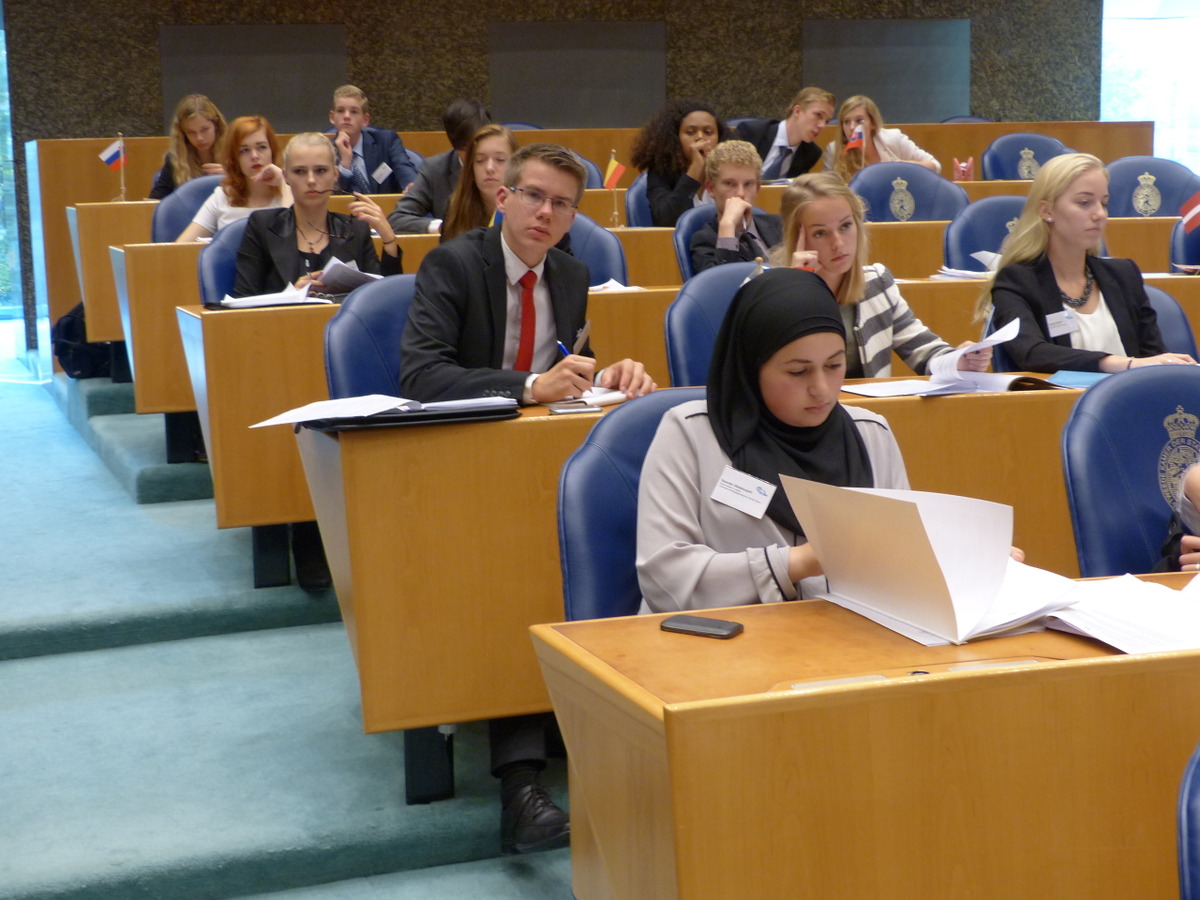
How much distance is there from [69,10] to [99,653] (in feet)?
20.0

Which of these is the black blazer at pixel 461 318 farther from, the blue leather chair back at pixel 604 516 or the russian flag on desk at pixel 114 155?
the russian flag on desk at pixel 114 155

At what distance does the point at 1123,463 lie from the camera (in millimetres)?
2010

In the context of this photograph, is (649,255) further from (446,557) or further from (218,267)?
(446,557)

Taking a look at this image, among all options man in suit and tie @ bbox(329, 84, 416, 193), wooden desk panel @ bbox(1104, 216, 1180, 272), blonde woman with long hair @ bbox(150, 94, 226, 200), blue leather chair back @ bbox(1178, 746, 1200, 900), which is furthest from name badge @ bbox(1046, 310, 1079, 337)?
man in suit and tie @ bbox(329, 84, 416, 193)

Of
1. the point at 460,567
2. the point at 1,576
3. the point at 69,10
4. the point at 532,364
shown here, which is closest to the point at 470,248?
the point at 532,364

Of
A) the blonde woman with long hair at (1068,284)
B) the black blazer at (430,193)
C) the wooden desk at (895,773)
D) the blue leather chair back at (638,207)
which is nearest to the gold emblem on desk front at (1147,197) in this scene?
the blue leather chair back at (638,207)

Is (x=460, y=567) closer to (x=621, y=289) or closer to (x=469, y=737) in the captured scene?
(x=469, y=737)

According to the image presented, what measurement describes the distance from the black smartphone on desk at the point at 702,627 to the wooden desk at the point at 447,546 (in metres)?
0.86

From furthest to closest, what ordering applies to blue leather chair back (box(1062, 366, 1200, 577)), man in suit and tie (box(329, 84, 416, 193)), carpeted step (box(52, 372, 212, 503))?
man in suit and tie (box(329, 84, 416, 193)) → carpeted step (box(52, 372, 212, 503)) → blue leather chair back (box(1062, 366, 1200, 577))

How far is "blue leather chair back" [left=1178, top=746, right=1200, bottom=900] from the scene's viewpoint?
91 cm

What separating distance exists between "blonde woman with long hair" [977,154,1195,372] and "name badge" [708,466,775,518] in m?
1.49

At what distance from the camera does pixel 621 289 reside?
3598 millimetres

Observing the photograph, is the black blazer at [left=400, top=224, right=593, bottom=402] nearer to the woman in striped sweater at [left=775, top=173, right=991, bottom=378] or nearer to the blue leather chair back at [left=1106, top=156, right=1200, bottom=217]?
the woman in striped sweater at [left=775, top=173, right=991, bottom=378]

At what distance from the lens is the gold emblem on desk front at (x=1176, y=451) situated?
2.02m
